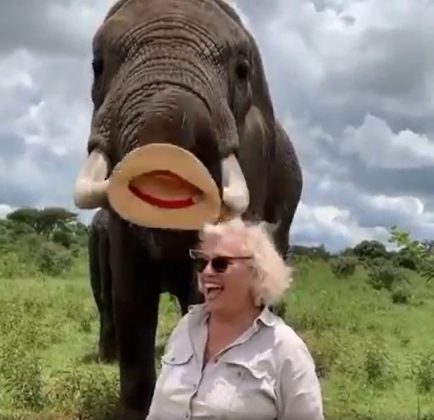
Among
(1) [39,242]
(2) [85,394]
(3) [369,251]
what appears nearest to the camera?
(2) [85,394]

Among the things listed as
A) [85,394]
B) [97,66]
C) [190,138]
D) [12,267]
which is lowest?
[85,394]

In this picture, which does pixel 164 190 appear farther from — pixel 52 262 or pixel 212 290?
pixel 52 262

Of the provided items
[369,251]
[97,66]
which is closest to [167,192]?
[97,66]

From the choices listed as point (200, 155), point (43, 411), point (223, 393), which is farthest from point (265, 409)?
point (43, 411)

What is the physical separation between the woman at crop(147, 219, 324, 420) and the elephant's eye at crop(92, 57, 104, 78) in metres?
2.83

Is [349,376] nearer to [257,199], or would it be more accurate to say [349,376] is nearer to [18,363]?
[18,363]

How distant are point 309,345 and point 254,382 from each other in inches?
288

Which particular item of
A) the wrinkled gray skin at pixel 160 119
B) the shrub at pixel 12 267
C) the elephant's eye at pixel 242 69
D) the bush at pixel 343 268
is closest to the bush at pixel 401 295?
the bush at pixel 343 268

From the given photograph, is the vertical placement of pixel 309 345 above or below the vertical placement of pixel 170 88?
below

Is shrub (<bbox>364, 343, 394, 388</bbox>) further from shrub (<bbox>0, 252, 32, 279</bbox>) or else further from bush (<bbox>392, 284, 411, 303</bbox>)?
shrub (<bbox>0, 252, 32, 279</bbox>)

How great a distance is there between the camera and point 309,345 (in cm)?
1088

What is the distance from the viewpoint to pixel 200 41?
613 centimetres

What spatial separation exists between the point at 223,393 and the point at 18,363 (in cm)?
509

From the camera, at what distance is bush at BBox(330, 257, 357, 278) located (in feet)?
79.1
